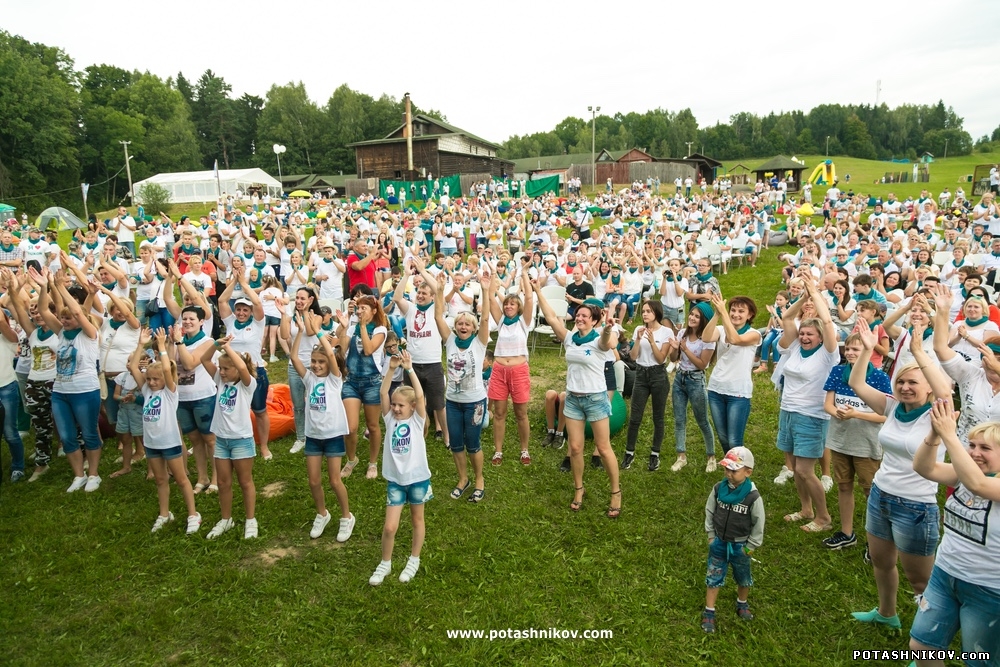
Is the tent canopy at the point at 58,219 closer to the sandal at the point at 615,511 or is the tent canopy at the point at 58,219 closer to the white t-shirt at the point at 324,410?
the white t-shirt at the point at 324,410

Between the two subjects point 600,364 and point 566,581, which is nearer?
point 566,581

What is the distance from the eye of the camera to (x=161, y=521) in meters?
5.43

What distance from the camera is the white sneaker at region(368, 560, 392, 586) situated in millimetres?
4539

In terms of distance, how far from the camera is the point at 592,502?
5.71m

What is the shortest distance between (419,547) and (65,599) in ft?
9.02

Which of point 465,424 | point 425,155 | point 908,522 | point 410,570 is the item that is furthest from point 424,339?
point 425,155

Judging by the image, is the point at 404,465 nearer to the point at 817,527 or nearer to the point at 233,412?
the point at 233,412

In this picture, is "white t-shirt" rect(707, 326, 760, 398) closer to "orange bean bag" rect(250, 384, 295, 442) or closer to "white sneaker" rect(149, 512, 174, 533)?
"orange bean bag" rect(250, 384, 295, 442)

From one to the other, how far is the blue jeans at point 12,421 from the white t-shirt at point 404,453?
15.2 feet

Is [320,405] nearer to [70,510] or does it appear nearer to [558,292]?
[70,510]

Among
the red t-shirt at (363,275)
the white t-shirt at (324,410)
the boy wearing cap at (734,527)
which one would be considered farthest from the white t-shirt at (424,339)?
the red t-shirt at (363,275)

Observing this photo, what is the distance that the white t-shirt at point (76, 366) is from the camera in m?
5.91

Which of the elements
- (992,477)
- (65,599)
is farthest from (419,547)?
(992,477)

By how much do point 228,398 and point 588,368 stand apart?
3.20m
